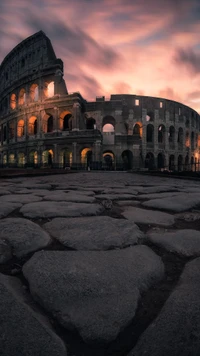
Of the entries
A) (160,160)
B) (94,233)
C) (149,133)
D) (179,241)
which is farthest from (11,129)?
(179,241)

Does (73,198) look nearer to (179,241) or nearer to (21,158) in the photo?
(179,241)

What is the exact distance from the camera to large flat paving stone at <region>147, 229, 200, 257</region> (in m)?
0.91

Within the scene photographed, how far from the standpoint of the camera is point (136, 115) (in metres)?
26.5

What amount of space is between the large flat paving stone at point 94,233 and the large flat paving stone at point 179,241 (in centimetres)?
10

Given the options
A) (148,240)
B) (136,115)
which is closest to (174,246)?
(148,240)

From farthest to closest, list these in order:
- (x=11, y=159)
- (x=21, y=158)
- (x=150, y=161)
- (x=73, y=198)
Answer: (x=11, y=159) → (x=150, y=161) → (x=21, y=158) → (x=73, y=198)

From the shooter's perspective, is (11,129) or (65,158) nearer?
(65,158)

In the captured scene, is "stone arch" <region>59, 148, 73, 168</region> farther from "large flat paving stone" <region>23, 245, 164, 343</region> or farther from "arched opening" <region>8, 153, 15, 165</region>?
"large flat paving stone" <region>23, 245, 164, 343</region>

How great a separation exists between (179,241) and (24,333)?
0.83 metres

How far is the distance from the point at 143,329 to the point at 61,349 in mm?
218

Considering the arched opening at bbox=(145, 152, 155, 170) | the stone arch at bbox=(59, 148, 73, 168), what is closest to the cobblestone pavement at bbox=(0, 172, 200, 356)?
the stone arch at bbox=(59, 148, 73, 168)

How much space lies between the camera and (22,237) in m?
0.97

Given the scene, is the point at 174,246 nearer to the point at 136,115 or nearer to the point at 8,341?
the point at 8,341

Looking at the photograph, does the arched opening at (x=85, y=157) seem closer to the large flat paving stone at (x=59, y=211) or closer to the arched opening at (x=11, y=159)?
the arched opening at (x=11, y=159)
